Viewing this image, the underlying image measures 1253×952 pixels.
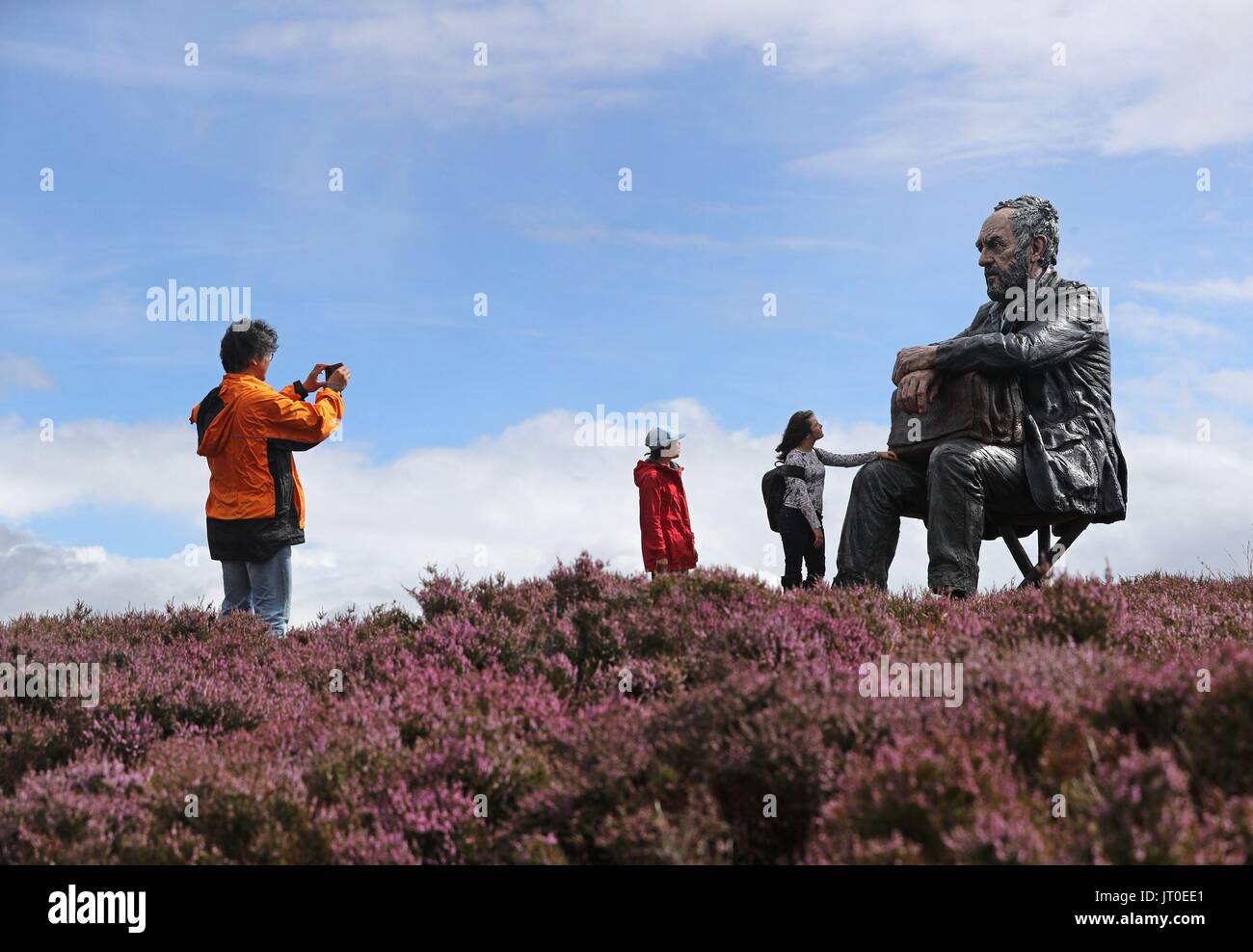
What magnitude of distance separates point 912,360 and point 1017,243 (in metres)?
1.24

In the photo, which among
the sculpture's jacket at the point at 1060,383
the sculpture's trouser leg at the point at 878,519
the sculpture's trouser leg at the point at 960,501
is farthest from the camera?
the sculpture's trouser leg at the point at 878,519

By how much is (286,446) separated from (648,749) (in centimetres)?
661

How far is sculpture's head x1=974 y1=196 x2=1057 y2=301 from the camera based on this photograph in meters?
8.52

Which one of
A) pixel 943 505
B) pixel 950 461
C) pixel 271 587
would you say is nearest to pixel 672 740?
pixel 943 505

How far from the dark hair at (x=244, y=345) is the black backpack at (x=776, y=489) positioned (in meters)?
6.14

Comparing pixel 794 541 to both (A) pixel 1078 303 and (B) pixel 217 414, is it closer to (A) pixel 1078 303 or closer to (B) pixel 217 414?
(A) pixel 1078 303

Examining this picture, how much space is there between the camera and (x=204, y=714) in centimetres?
643

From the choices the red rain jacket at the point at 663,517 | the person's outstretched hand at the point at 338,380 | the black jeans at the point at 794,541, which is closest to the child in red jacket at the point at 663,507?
the red rain jacket at the point at 663,517

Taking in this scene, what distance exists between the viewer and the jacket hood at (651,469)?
13.2 m

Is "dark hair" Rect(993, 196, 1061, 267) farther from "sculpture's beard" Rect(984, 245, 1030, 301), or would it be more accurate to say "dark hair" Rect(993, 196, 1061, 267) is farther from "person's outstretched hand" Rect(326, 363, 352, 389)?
"person's outstretched hand" Rect(326, 363, 352, 389)

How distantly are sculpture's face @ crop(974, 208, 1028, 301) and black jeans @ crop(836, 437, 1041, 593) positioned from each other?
130 centimetres

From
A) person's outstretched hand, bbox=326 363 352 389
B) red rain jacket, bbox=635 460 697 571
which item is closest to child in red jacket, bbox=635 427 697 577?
red rain jacket, bbox=635 460 697 571

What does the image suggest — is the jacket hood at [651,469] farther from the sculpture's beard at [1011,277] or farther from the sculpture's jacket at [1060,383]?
the sculpture's beard at [1011,277]
